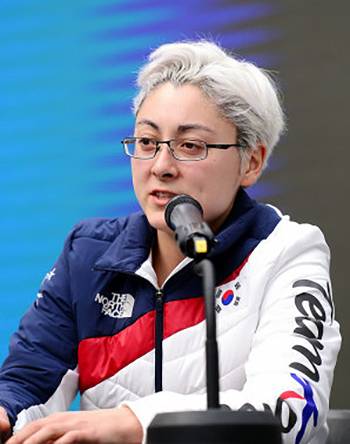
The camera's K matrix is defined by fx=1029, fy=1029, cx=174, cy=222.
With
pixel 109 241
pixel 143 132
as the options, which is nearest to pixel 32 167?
pixel 109 241

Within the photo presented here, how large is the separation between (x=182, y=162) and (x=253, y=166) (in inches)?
9.1

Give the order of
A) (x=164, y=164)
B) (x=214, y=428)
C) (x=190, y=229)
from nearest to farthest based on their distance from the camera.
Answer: (x=214, y=428) → (x=190, y=229) → (x=164, y=164)

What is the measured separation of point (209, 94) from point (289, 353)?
1.80ft

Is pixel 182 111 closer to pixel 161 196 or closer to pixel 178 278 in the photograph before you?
pixel 161 196

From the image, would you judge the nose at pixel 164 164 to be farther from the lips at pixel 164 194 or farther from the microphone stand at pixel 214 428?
the microphone stand at pixel 214 428

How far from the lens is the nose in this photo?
1.89m

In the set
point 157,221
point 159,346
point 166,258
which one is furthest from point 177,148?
point 159,346

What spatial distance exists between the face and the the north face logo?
0.54ft

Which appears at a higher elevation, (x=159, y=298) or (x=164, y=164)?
(x=164, y=164)

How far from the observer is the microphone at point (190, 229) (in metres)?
1.25

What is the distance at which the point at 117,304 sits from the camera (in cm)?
202

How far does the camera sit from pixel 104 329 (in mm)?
2010

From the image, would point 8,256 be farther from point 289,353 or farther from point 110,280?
point 289,353

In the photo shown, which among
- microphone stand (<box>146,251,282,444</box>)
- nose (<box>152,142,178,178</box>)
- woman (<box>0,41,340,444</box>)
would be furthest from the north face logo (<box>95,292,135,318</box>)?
microphone stand (<box>146,251,282,444</box>)
